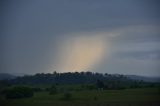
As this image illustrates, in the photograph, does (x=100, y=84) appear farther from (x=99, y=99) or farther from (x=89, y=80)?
(x=99, y=99)

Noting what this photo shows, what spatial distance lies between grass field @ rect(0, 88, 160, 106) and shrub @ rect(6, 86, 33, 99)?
0.40 ft

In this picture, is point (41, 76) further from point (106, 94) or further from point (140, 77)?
point (140, 77)

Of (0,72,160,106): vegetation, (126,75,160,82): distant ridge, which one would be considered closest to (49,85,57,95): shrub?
(0,72,160,106): vegetation

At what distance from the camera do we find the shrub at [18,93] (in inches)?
333

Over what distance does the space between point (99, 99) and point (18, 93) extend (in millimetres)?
1672

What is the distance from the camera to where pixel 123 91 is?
Answer: 9242 millimetres

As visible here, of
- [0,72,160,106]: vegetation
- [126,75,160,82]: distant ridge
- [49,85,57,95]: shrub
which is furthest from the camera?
[49,85,57,95]: shrub

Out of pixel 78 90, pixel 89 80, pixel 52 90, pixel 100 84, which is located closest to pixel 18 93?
pixel 52 90

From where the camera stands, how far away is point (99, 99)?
29.0ft

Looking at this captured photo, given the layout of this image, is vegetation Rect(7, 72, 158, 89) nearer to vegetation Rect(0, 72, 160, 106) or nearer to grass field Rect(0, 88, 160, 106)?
vegetation Rect(0, 72, 160, 106)

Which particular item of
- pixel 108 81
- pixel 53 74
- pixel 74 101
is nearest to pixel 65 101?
pixel 74 101

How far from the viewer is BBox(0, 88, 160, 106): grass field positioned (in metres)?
8.32

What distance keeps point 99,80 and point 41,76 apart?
1340 millimetres

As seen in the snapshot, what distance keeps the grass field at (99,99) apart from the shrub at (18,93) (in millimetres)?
123
